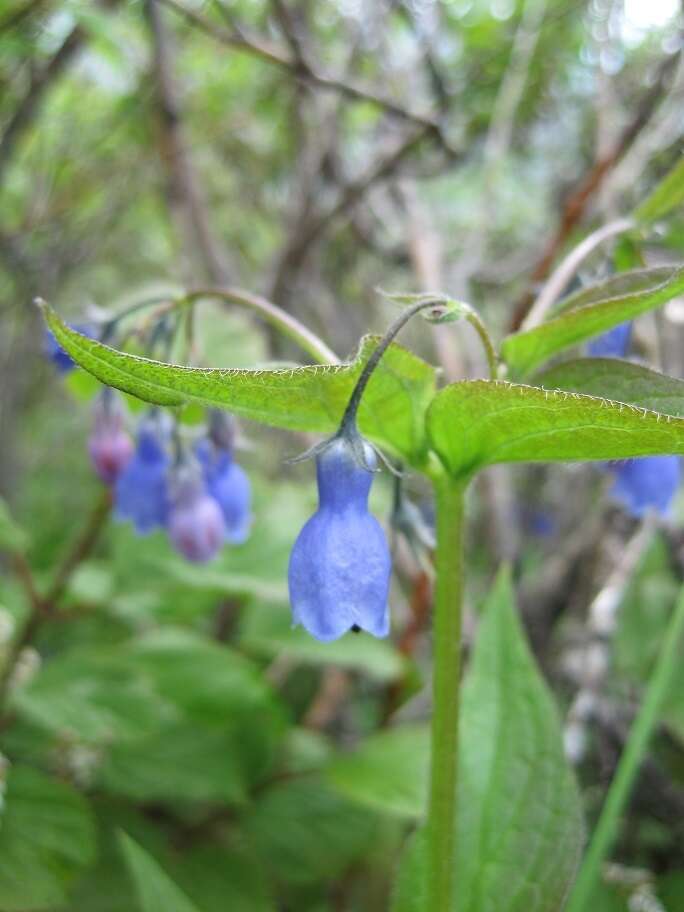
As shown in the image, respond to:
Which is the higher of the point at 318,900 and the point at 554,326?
the point at 554,326

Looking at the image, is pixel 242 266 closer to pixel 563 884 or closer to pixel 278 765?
pixel 278 765

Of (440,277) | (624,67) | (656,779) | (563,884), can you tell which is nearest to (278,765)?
(656,779)

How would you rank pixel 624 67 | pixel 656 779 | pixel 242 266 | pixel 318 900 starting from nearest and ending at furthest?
1. pixel 656 779
2. pixel 318 900
3. pixel 624 67
4. pixel 242 266

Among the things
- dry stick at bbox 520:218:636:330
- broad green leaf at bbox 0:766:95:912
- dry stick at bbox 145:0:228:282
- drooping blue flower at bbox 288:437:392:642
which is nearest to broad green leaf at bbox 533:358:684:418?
dry stick at bbox 520:218:636:330

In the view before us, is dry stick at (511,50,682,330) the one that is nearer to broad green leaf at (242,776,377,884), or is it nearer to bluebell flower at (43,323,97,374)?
bluebell flower at (43,323,97,374)

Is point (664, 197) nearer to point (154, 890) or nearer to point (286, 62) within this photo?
point (154, 890)

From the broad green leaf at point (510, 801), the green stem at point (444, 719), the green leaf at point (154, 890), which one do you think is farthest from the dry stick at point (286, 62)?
the green leaf at point (154, 890)

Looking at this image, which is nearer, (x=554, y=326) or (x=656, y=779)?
(x=554, y=326)
